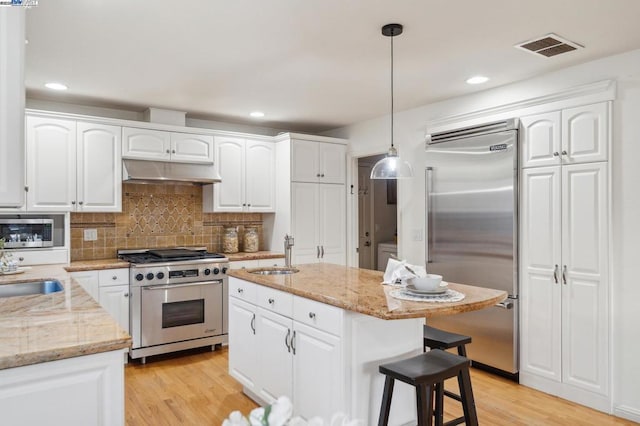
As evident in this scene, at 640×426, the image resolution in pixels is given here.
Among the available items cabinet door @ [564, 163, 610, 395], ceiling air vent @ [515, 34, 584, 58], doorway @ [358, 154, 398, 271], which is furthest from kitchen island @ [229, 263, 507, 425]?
doorway @ [358, 154, 398, 271]

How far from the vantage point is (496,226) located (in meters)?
3.69

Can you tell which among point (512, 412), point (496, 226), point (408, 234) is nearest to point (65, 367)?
point (512, 412)

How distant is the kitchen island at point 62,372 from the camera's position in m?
1.41

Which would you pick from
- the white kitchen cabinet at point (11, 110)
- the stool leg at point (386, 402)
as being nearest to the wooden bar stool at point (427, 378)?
the stool leg at point (386, 402)

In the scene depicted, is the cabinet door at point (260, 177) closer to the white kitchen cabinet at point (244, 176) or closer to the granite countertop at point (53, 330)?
the white kitchen cabinet at point (244, 176)

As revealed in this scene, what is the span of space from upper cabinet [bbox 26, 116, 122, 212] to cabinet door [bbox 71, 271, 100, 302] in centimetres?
62

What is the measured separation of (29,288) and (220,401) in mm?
1536

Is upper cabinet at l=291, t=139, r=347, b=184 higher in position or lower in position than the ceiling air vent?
lower

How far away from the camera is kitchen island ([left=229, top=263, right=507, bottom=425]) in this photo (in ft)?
7.29

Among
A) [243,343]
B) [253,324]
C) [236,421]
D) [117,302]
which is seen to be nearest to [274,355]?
[253,324]

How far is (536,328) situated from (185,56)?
335 cm

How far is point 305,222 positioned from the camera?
16.7ft

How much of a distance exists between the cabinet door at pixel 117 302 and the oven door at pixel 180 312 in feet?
0.47

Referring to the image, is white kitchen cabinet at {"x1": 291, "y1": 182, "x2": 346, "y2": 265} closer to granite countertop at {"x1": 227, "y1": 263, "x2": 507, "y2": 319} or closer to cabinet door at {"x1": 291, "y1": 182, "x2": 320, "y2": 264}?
cabinet door at {"x1": 291, "y1": 182, "x2": 320, "y2": 264}
